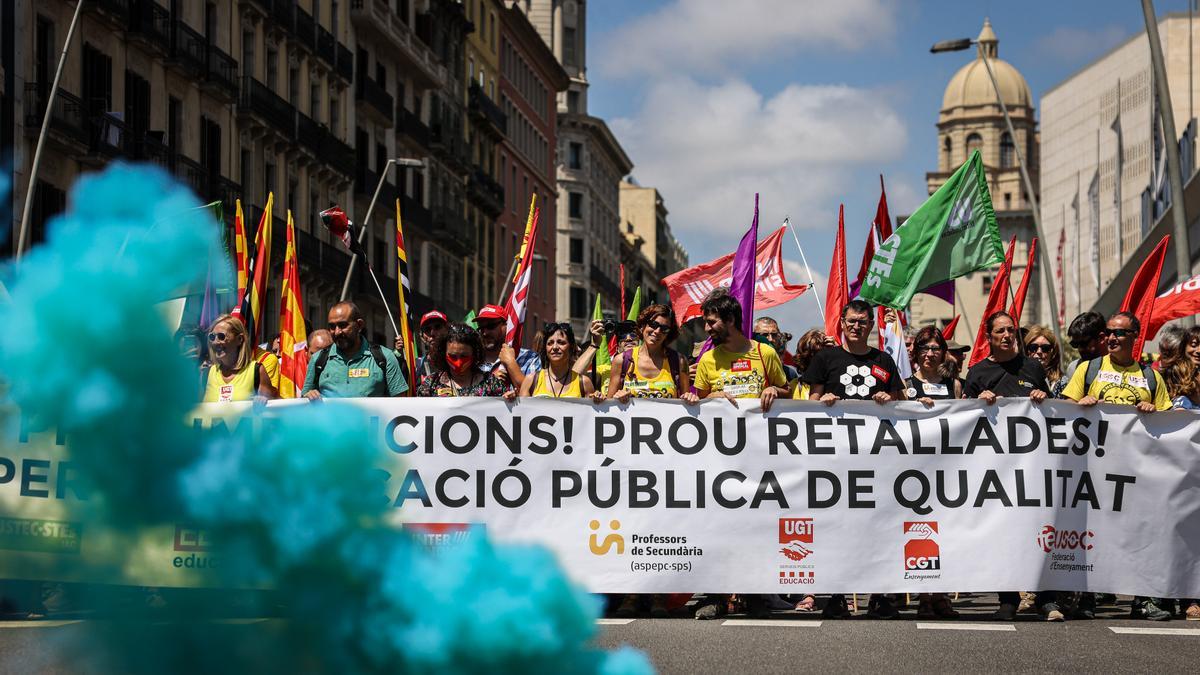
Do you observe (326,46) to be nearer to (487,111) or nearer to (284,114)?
(284,114)

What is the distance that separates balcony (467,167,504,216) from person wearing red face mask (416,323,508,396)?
54.7 meters

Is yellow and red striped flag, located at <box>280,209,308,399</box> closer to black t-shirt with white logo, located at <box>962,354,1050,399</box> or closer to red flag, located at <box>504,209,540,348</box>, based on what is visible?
red flag, located at <box>504,209,540,348</box>

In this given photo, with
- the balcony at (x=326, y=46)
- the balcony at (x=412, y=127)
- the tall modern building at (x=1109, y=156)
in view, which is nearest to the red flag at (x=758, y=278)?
the balcony at (x=326, y=46)

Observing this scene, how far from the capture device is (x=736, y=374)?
35.0 feet

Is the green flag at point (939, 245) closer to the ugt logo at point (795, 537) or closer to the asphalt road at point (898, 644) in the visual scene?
the ugt logo at point (795, 537)

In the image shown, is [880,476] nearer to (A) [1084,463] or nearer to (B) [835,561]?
(B) [835,561]

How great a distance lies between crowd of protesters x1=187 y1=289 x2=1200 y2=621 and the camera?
10383 mm

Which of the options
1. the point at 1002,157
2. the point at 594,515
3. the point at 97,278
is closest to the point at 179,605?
the point at 97,278

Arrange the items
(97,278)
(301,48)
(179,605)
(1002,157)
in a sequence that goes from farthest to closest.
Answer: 1. (1002,157)
2. (301,48)
3. (179,605)
4. (97,278)

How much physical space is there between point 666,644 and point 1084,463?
332 cm

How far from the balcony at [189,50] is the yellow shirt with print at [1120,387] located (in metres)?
26.0

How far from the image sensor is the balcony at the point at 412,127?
54.8 m

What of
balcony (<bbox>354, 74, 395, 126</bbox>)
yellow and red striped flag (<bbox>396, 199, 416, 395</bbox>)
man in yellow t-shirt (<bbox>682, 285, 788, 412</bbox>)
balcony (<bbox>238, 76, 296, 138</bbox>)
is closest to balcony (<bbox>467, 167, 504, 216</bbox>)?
A: balcony (<bbox>354, 74, 395, 126</bbox>)

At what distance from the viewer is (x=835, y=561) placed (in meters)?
10.5
